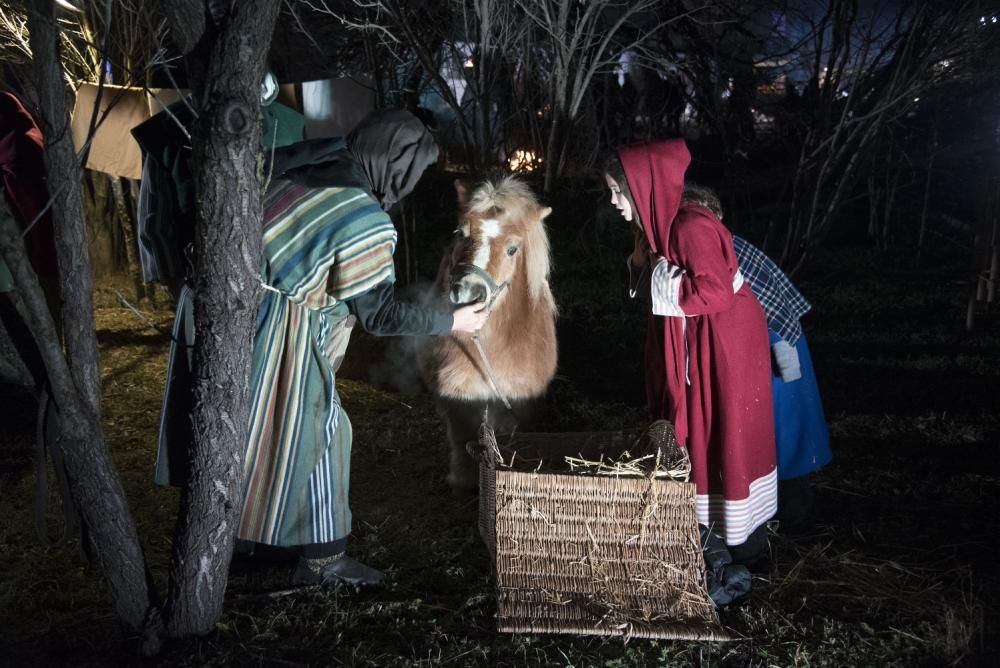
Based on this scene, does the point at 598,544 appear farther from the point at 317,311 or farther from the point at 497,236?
the point at 497,236

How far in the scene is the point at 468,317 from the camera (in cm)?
320

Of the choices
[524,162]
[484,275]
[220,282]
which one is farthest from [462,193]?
[524,162]

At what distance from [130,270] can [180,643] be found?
8.16 meters

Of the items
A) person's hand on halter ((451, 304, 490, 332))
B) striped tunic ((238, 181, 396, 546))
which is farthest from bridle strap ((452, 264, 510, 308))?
striped tunic ((238, 181, 396, 546))

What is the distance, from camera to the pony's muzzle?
3506 millimetres

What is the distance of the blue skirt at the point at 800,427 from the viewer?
11.6ft

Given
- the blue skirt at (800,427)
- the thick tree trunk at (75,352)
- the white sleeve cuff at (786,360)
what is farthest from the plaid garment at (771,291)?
the thick tree trunk at (75,352)

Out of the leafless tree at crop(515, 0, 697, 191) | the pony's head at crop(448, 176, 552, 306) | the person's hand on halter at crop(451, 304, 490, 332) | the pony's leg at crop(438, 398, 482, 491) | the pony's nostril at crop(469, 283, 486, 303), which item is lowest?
the pony's leg at crop(438, 398, 482, 491)

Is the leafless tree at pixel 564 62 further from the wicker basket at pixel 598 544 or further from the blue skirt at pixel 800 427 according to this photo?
the wicker basket at pixel 598 544

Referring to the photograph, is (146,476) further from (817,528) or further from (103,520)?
(817,528)

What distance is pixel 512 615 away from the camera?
9.27 feet

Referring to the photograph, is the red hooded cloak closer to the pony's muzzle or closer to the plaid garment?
the plaid garment

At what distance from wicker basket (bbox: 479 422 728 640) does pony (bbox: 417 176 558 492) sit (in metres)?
0.92

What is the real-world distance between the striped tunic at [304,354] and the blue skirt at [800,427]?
6.15ft
